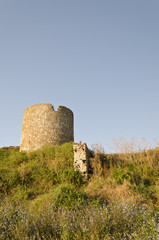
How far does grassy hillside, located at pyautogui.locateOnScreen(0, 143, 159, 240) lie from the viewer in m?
3.58

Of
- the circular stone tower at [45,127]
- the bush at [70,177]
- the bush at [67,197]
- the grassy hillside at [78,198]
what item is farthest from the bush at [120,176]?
the circular stone tower at [45,127]

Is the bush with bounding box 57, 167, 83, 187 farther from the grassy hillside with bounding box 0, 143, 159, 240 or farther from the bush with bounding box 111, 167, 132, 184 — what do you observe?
the bush with bounding box 111, 167, 132, 184

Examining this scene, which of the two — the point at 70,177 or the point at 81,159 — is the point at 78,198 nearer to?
the point at 70,177

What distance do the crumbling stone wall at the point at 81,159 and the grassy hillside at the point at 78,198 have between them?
0.39 m

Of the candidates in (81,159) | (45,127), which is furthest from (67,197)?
(45,127)

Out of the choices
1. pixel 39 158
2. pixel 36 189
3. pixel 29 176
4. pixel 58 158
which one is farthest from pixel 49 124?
pixel 36 189

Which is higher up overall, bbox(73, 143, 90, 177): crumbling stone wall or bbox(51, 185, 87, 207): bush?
bbox(73, 143, 90, 177): crumbling stone wall

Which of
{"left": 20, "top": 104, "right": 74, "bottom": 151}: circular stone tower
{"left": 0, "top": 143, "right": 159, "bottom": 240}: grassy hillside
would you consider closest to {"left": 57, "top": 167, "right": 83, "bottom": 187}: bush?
{"left": 0, "top": 143, "right": 159, "bottom": 240}: grassy hillside

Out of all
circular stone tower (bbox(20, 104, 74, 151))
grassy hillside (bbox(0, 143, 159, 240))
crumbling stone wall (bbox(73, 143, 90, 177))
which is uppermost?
circular stone tower (bbox(20, 104, 74, 151))

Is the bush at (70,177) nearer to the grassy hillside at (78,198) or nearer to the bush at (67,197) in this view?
the grassy hillside at (78,198)

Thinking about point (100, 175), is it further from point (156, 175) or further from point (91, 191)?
point (156, 175)

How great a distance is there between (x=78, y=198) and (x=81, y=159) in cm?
370

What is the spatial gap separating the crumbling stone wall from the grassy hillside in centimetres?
39

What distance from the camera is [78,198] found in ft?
16.6
